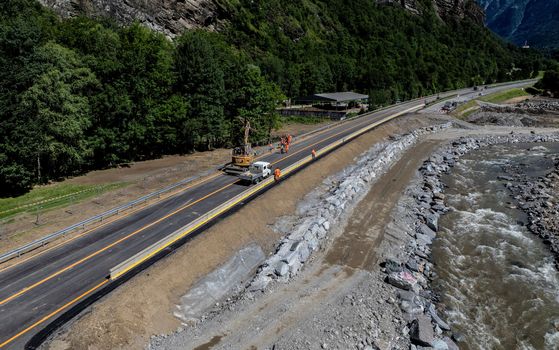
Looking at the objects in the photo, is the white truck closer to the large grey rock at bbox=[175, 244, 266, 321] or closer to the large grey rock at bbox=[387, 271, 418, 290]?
the large grey rock at bbox=[175, 244, 266, 321]

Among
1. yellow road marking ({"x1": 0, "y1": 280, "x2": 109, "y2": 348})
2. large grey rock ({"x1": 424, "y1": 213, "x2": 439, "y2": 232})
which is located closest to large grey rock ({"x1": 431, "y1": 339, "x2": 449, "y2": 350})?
large grey rock ({"x1": 424, "y1": 213, "x2": 439, "y2": 232})

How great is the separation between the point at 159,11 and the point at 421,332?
118 meters

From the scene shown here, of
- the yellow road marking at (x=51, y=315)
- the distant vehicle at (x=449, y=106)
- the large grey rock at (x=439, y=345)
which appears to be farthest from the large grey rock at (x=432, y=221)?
the distant vehicle at (x=449, y=106)

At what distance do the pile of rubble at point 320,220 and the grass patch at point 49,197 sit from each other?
22.3 meters

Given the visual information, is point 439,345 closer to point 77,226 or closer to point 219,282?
point 219,282

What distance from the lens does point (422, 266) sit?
2609 centimetres

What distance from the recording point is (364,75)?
5261 inches

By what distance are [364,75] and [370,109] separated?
38050 mm

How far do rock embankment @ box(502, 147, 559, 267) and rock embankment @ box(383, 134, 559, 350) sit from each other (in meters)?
0.39

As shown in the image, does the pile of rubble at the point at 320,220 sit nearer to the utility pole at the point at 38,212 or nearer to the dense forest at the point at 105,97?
the utility pole at the point at 38,212

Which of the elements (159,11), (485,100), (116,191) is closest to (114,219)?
(116,191)

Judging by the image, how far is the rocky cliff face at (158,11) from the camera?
89438 millimetres

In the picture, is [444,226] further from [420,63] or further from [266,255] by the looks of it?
[420,63]

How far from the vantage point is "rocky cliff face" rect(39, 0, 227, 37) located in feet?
293
